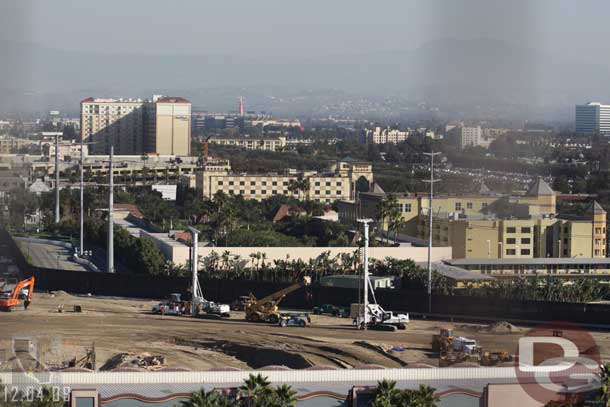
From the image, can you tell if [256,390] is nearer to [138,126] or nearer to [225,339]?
[225,339]

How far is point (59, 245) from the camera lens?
724 inches

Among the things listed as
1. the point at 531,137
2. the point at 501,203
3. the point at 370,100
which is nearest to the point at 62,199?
the point at 501,203

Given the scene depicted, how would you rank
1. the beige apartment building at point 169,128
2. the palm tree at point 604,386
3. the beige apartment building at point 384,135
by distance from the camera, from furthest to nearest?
the beige apartment building at point 384,135
the beige apartment building at point 169,128
the palm tree at point 604,386

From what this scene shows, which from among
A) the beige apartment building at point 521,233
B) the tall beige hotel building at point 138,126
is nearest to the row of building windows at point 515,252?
the beige apartment building at point 521,233

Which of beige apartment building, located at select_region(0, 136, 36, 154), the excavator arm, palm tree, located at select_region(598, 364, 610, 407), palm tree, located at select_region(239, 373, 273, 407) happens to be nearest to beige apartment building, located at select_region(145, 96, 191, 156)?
beige apartment building, located at select_region(0, 136, 36, 154)

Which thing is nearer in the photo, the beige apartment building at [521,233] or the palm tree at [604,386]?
the palm tree at [604,386]

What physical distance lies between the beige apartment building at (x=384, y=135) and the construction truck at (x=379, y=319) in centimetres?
4757

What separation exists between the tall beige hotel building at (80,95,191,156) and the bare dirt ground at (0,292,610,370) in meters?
34.2

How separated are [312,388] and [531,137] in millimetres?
31989

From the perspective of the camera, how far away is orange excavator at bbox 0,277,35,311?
39.6 ft

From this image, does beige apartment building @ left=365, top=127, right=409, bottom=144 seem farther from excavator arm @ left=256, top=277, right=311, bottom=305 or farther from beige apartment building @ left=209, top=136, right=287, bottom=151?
excavator arm @ left=256, top=277, right=311, bottom=305

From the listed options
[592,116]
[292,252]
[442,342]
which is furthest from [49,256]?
[592,116]

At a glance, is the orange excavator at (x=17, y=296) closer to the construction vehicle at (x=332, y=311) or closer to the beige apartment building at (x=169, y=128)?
the construction vehicle at (x=332, y=311)

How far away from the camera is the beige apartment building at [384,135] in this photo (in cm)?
5941
